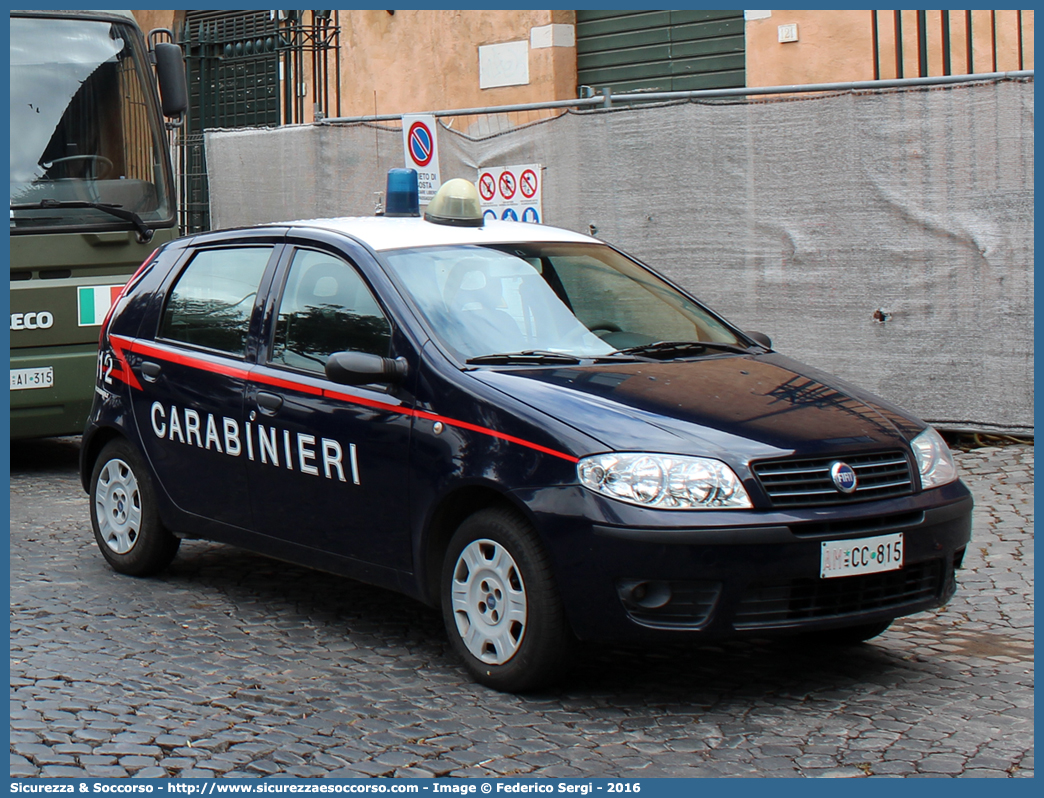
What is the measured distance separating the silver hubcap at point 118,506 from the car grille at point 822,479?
11.0 ft

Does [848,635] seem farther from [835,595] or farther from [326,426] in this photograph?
[326,426]

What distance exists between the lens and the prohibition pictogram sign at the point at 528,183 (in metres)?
11.3

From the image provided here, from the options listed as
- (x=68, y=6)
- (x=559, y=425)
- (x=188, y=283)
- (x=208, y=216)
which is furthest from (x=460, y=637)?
(x=208, y=216)

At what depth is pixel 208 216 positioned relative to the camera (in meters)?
15.1

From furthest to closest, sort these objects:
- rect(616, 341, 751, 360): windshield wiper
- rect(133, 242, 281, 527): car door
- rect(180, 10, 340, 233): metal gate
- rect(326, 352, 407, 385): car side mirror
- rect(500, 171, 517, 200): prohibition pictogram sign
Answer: rect(180, 10, 340, 233): metal gate, rect(500, 171, 517, 200): prohibition pictogram sign, rect(133, 242, 281, 527): car door, rect(616, 341, 751, 360): windshield wiper, rect(326, 352, 407, 385): car side mirror

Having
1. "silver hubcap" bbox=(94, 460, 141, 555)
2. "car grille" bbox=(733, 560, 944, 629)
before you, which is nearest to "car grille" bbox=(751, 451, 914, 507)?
"car grille" bbox=(733, 560, 944, 629)

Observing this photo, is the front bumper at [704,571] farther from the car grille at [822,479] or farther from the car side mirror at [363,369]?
the car side mirror at [363,369]

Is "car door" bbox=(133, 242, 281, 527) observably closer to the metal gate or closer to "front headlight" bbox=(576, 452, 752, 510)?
"front headlight" bbox=(576, 452, 752, 510)

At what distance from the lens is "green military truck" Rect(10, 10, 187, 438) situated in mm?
9703

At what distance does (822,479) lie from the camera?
4746 mm

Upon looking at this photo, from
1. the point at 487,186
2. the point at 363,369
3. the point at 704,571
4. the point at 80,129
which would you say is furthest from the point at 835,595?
the point at 487,186

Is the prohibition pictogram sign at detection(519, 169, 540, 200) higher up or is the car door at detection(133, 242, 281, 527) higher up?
the prohibition pictogram sign at detection(519, 169, 540, 200)

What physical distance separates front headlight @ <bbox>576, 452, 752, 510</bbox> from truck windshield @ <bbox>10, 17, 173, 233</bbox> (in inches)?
246

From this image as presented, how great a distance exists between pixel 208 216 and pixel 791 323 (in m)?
7.44
